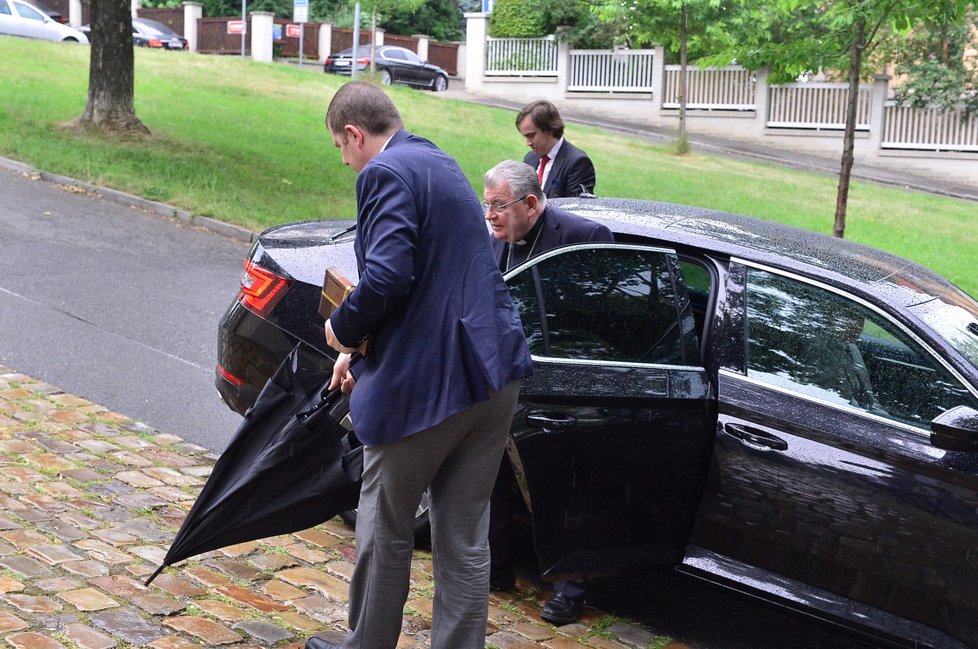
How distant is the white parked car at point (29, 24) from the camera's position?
35.0 meters

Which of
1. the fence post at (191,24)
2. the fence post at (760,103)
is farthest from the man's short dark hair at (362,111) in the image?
the fence post at (191,24)

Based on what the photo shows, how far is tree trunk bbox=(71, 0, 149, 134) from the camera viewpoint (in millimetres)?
16797

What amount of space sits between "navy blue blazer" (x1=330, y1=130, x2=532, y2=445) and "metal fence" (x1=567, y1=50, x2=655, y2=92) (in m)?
32.8

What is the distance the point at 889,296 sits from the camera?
170 inches

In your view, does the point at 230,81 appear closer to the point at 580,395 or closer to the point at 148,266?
the point at 148,266

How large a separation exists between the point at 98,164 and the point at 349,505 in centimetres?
1253

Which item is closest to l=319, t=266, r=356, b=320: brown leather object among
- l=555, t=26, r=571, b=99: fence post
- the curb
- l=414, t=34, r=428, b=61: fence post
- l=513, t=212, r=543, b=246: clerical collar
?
l=513, t=212, r=543, b=246: clerical collar

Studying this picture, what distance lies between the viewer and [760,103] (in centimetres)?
3284

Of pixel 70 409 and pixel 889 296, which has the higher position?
pixel 889 296

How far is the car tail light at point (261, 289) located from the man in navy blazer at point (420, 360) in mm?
1712

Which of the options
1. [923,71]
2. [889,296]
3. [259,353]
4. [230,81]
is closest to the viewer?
[889,296]

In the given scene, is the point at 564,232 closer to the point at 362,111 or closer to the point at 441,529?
the point at 362,111

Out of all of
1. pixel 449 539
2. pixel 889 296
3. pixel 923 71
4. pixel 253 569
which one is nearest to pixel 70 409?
pixel 253 569

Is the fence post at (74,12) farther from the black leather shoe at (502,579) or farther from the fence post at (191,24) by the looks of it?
the black leather shoe at (502,579)
